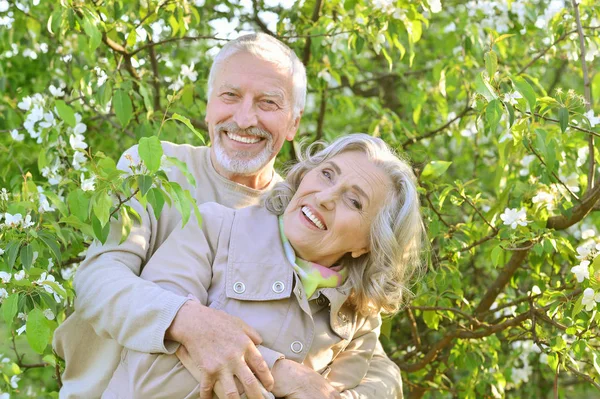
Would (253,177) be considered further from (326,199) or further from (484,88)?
(484,88)

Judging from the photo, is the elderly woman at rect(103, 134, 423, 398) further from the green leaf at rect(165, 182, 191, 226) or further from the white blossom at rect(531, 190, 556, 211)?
the white blossom at rect(531, 190, 556, 211)

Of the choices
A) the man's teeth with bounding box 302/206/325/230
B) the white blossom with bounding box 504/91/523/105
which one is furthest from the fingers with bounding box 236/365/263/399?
the white blossom with bounding box 504/91/523/105

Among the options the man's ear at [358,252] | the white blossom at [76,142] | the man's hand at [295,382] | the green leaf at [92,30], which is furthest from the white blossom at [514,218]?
the green leaf at [92,30]

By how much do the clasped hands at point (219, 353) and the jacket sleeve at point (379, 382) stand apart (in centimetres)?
39

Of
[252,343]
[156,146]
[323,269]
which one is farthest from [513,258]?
[156,146]

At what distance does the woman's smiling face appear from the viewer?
8.57 ft

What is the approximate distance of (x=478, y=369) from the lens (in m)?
4.06

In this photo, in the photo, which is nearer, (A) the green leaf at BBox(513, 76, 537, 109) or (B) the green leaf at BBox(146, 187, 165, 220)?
(B) the green leaf at BBox(146, 187, 165, 220)

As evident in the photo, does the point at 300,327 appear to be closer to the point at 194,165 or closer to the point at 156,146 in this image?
the point at 156,146

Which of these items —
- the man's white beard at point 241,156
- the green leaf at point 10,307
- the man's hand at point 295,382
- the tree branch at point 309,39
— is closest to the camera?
the green leaf at point 10,307

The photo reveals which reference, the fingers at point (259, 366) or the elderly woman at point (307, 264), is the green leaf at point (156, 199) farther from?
the fingers at point (259, 366)

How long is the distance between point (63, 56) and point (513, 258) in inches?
96.4

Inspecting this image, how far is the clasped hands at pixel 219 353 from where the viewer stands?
7.91ft

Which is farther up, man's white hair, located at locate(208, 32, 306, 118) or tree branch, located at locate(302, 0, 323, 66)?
man's white hair, located at locate(208, 32, 306, 118)
